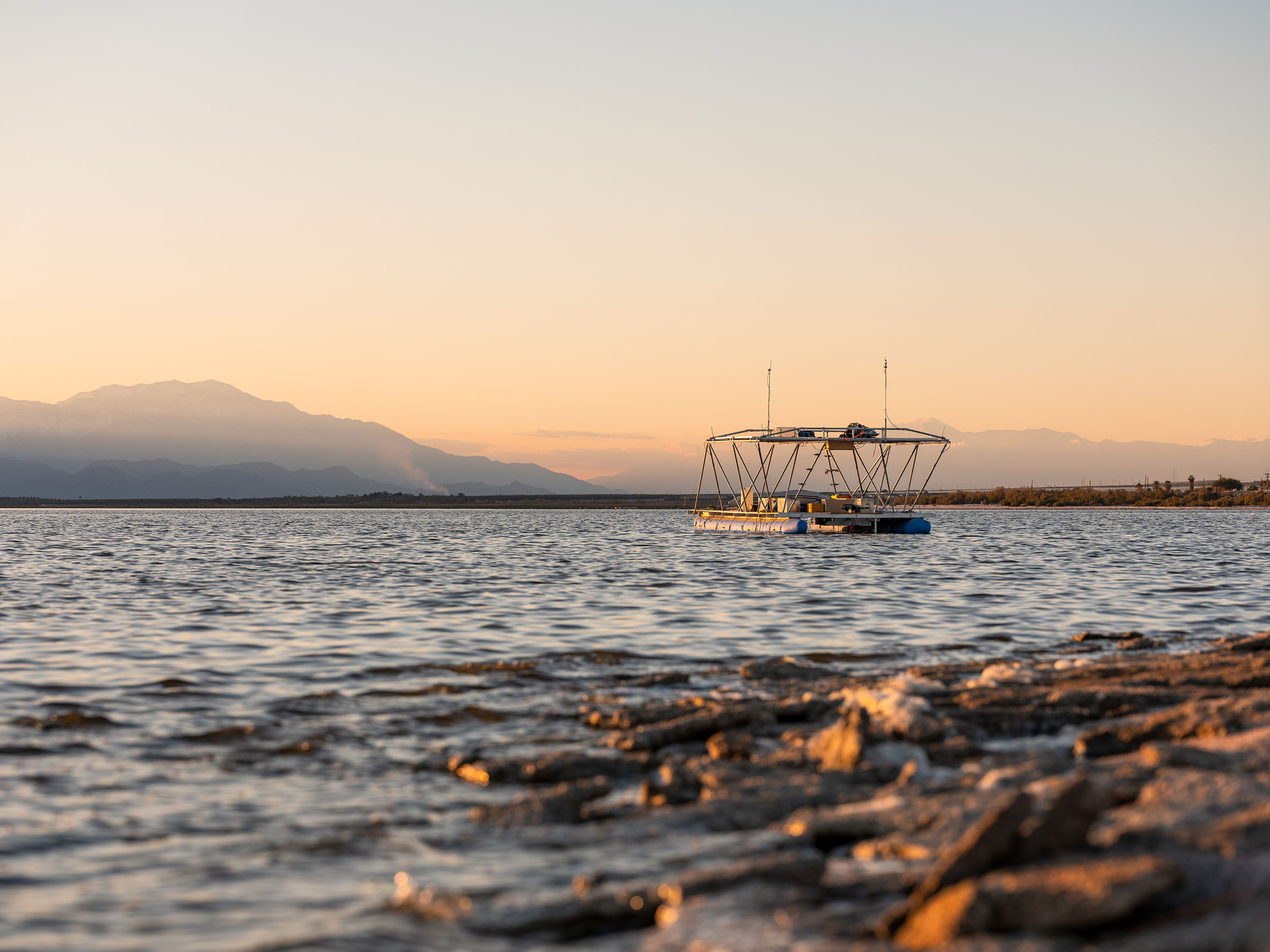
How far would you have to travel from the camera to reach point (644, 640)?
20781 millimetres

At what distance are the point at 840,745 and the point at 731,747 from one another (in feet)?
3.75

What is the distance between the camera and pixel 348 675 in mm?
16500

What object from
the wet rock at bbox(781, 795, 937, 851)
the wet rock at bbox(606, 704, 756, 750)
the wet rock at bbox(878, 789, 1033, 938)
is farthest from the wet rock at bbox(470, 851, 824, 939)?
the wet rock at bbox(606, 704, 756, 750)

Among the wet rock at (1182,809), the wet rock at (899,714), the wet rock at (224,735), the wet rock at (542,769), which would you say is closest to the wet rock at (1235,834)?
the wet rock at (1182,809)

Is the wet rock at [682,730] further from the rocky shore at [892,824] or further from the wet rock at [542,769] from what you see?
the wet rock at [542,769]

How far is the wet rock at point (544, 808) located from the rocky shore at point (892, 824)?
2cm

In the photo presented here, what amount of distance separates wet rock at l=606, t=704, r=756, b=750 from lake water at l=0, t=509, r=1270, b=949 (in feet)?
3.46

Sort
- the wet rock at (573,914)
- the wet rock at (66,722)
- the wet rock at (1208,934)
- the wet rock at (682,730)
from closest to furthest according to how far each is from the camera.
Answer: the wet rock at (1208,934), the wet rock at (573,914), the wet rock at (682,730), the wet rock at (66,722)

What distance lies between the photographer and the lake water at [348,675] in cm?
755

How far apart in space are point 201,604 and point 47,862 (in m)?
20.2

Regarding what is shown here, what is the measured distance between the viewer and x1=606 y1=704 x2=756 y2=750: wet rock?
11195 mm

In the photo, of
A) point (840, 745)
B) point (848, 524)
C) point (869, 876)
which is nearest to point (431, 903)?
point (869, 876)

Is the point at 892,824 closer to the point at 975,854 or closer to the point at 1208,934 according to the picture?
the point at 975,854

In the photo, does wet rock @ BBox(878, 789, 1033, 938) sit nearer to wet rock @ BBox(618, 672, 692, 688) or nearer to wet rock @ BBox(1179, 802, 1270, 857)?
wet rock @ BBox(1179, 802, 1270, 857)
